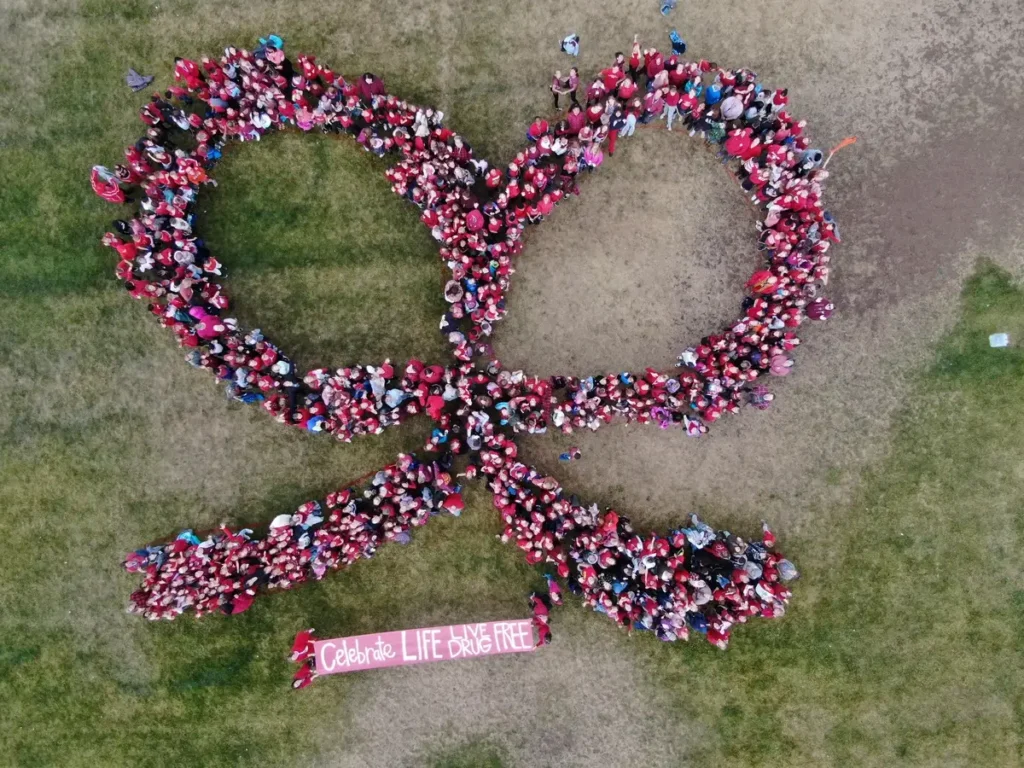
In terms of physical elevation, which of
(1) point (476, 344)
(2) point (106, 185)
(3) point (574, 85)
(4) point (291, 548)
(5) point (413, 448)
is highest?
(3) point (574, 85)

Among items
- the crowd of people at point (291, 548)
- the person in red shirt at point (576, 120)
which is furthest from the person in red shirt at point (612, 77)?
the crowd of people at point (291, 548)

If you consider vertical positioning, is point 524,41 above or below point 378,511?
above

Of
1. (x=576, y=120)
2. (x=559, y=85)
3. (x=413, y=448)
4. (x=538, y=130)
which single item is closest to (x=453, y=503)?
(x=413, y=448)

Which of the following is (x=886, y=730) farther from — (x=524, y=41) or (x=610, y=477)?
(x=524, y=41)

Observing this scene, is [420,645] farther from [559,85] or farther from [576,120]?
[559,85]

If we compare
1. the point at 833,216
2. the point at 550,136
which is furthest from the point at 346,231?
the point at 833,216

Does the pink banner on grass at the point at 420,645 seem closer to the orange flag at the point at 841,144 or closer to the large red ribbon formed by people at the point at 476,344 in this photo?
the large red ribbon formed by people at the point at 476,344

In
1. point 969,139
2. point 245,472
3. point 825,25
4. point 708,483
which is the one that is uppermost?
point 825,25
